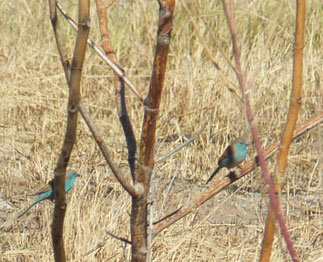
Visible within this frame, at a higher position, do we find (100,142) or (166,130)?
(100,142)

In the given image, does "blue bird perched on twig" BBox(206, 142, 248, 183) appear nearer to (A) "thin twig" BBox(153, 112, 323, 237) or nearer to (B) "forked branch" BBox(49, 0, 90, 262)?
(A) "thin twig" BBox(153, 112, 323, 237)

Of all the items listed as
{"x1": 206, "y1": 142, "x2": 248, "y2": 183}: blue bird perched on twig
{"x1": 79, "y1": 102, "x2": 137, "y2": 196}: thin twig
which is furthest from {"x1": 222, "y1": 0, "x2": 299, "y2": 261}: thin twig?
{"x1": 206, "y1": 142, "x2": 248, "y2": 183}: blue bird perched on twig

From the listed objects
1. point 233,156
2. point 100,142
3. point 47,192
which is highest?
point 100,142

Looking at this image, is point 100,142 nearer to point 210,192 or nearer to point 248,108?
point 210,192

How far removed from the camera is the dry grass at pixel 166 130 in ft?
11.9

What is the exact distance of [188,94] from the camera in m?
5.58

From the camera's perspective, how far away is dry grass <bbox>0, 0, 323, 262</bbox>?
362 cm

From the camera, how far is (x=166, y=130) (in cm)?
547

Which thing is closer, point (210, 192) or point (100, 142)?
point (100, 142)

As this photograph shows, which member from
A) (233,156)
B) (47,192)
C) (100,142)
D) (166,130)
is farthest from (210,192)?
(166,130)

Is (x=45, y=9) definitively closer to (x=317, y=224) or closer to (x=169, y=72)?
(x=169, y=72)

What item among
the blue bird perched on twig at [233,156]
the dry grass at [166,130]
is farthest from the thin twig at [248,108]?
the blue bird perched on twig at [233,156]

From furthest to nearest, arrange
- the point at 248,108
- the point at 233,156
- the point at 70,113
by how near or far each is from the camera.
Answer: the point at 233,156 → the point at 70,113 → the point at 248,108

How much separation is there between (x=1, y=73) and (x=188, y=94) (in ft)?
5.13
